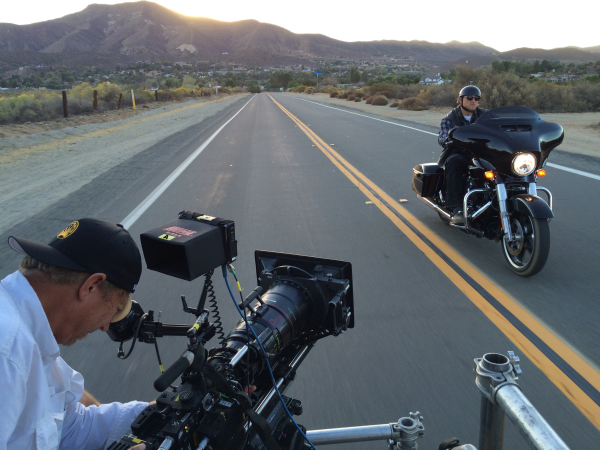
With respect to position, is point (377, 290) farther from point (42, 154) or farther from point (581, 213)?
point (42, 154)

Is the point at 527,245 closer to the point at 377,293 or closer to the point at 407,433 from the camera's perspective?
the point at 377,293

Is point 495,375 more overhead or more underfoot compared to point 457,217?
more overhead

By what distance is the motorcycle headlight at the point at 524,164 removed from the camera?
4.90 meters

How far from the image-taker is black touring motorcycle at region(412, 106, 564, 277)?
474 centimetres

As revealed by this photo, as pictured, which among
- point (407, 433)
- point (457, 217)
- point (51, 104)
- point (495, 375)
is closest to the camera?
point (495, 375)

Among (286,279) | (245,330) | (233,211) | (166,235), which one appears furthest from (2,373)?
(233,211)

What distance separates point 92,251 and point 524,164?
4.45 meters

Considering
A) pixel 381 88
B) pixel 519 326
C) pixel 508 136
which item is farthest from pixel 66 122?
pixel 381 88

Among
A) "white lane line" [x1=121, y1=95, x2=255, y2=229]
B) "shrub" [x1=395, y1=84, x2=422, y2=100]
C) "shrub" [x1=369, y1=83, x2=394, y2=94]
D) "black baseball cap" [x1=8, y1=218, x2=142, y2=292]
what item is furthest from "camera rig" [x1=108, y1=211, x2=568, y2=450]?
"shrub" [x1=369, y1=83, x2=394, y2=94]

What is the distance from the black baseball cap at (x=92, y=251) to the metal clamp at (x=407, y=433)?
4.23 feet

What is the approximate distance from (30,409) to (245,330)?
0.94 meters

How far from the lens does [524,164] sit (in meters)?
4.93

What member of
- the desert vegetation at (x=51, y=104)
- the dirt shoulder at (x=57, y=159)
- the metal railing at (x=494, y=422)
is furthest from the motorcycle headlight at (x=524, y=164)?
the desert vegetation at (x=51, y=104)

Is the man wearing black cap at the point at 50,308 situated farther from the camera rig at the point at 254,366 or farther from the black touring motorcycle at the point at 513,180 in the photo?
the black touring motorcycle at the point at 513,180
